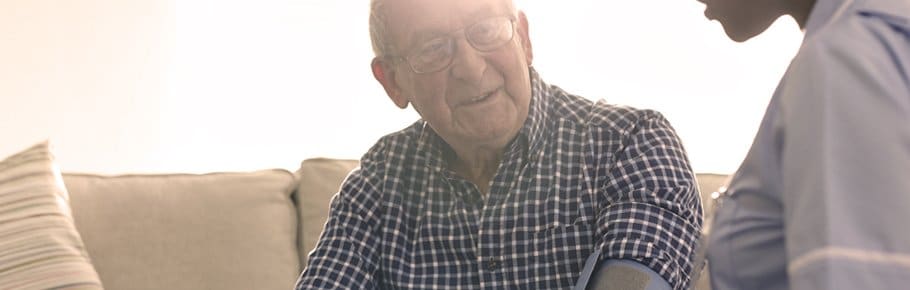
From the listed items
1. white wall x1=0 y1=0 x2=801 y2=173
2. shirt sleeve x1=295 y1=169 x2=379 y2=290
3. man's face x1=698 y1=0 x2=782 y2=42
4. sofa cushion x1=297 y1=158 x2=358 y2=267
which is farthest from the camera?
white wall x1=0 y1=0 x2=801 y2=173

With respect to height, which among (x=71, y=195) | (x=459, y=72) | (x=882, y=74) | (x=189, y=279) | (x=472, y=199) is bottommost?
(x=189, y=279)

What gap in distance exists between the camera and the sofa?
6.35 ft

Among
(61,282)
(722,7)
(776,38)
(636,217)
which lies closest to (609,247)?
(636,217)

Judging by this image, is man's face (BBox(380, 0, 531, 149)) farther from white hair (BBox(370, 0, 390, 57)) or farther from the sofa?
the sofa

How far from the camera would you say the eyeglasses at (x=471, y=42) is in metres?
1.27

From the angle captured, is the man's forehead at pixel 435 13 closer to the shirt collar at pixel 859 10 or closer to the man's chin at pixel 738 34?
the man's chin at pixel 738 34

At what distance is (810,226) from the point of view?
571mm

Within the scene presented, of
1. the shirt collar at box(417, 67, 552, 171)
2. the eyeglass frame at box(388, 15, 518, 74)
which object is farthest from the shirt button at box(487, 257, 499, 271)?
the eyeglass frame at box(388, 15, 518, 74)

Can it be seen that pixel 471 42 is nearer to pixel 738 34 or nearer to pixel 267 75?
pixel 738 34

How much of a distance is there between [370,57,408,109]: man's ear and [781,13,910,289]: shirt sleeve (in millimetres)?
822

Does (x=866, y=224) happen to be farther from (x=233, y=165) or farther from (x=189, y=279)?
(x=233, y=165)

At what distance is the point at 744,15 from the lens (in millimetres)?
722

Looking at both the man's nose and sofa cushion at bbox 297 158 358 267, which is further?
sofa cushion at bbox 297 158 358 267

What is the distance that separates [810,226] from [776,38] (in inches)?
86.2
